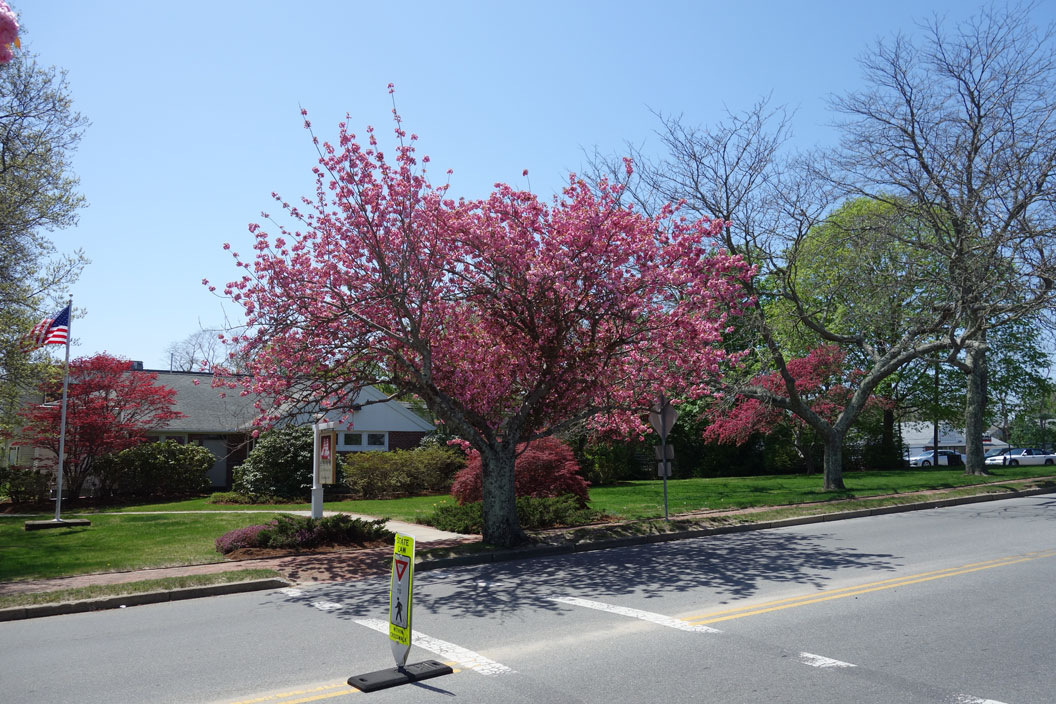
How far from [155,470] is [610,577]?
65.8 feet

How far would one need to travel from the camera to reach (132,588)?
9945 mm

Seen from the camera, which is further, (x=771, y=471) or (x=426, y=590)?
(x=771, y=471)

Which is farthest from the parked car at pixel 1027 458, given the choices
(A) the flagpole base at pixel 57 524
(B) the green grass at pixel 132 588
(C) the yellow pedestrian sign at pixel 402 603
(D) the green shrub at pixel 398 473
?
(C) the yellow pedestrian sign at pixel 402 603

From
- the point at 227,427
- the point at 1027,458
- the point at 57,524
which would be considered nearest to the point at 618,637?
the point at 57,524

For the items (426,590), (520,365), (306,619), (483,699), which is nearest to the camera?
(483,699)

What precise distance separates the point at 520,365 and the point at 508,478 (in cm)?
198

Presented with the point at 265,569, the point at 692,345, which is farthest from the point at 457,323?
the point at 265,569

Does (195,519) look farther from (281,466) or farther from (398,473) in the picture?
(398,473)

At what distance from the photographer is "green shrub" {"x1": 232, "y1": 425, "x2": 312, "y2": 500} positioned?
81.5ft

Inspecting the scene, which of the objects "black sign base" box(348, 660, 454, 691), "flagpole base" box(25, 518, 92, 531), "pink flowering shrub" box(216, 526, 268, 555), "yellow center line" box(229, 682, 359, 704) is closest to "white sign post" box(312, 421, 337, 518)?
"pink flowering shrub" box(216, 526, 268, 555)

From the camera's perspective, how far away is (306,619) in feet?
27.6

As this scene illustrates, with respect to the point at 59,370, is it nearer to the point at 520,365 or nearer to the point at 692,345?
the point at 520,365

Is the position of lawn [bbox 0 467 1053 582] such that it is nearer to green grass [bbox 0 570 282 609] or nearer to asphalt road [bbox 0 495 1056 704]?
green grass [bbox 0 570 282 609]

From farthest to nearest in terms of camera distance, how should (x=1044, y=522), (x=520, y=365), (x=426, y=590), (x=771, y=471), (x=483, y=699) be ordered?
1. (x=771, y=471)
2. (x=1044, y=522)
3. (x=520, y=365)
4. (x=426, y=590)
5. (x=483, y=699)
